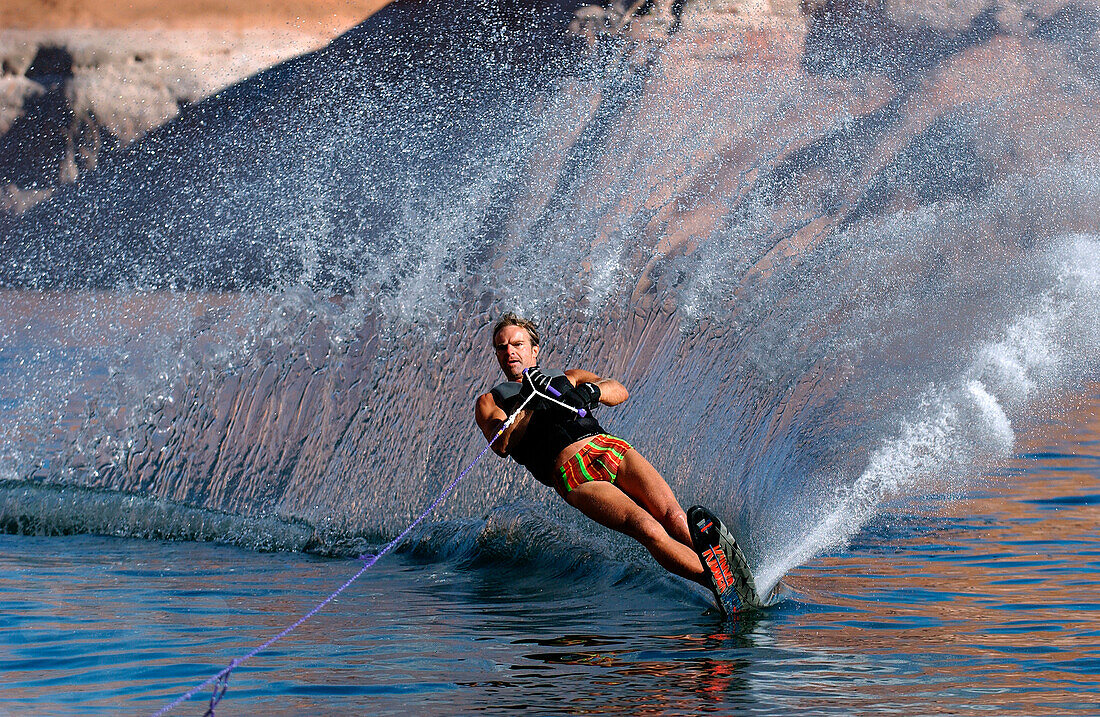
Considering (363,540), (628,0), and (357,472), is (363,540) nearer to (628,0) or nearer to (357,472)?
(357,472)

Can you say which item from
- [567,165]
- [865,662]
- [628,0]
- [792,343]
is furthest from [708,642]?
[628,0]

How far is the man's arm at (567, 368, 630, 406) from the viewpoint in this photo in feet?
16.9

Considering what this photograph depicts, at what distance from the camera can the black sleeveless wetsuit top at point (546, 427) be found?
496 centimetres

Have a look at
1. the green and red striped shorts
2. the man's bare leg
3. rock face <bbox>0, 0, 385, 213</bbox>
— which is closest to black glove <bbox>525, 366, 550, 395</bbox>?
the green and red striped shorts

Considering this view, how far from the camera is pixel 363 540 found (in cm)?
707

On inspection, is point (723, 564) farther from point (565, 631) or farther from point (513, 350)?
point (513, 350)

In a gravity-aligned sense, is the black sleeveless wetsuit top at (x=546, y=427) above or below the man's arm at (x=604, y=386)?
below

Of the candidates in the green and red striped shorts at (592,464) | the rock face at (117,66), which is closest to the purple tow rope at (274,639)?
the green and red striped shorts at (592,464)

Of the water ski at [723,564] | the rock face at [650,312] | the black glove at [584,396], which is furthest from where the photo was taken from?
the rock face at [650,312]

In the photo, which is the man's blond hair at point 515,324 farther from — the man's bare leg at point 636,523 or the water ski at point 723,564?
the water ski at point 723,564

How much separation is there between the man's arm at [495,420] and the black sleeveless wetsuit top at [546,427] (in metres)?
0.02

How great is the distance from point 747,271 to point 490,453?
1999mm

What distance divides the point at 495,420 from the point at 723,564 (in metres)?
1.08

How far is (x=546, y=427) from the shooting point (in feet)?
16.5
